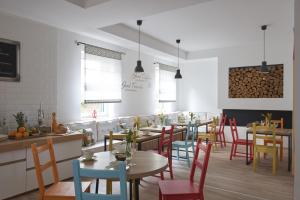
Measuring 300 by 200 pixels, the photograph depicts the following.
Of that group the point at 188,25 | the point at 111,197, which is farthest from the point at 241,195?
the point at 188,25

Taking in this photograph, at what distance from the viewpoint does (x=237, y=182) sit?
13.1 ft

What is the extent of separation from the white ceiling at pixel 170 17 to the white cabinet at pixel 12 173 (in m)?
2.03

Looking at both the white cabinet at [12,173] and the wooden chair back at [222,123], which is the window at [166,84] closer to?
the wooden chair back at [222,123]

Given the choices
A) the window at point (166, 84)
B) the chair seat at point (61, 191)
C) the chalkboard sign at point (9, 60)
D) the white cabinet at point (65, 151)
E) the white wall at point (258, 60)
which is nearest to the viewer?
the chair seat at point (61, 191)

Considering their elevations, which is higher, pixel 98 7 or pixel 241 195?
pixel 98 7

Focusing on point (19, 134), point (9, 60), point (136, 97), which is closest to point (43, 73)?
point (9, 60)

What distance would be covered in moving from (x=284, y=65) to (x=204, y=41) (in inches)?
86.2

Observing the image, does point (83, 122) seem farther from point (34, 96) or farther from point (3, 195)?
point (3, 195)

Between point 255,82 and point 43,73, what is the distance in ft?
18.0

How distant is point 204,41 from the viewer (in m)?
6.72

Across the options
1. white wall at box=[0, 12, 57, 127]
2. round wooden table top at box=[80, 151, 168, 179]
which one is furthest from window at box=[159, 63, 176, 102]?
round wooden table top at box=[80, 151, 168, 179]

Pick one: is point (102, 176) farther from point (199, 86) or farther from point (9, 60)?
point (199, 86)

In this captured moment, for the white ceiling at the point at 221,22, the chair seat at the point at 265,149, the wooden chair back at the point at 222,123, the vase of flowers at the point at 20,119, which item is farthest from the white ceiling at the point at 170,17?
the chair seat at the point at 265,149

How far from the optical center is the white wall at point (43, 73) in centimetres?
396
